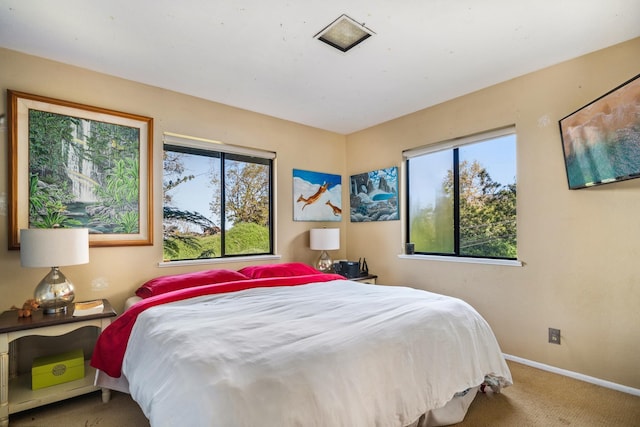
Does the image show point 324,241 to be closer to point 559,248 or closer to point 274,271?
point 274,271

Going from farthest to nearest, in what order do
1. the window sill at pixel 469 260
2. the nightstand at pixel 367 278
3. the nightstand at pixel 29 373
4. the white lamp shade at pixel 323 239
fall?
the white lamp shade at pixel 323 239 < the nightstand at pixel 367 278 < the window sill at pixel 469 260 < the nightstand at pixel 29 373

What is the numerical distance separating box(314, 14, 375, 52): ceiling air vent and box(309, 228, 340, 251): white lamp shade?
2058 millimetres

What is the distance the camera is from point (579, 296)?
246 centimetres

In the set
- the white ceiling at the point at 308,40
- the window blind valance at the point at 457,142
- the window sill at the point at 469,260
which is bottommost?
the window sill at the point at 469,260

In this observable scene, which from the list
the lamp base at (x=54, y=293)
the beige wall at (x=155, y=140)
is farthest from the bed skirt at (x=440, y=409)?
the beige wall at (x=155, y=140)

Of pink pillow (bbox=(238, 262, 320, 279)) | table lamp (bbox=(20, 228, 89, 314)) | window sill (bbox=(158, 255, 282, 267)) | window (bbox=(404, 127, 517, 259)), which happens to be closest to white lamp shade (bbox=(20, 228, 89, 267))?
table lamp (bbox=(20, 228, 89, 314))

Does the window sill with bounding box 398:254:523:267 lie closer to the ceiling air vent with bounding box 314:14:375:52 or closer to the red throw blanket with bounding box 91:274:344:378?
the ceiling air vent with bounding box 314:14:375:52

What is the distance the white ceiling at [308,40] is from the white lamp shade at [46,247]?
53.7 inches

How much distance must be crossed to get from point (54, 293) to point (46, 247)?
1.13ft

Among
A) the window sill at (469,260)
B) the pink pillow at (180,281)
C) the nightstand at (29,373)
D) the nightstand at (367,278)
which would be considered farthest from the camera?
the nightstand at (367,278)

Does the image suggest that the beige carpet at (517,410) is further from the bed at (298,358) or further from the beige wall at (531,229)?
the beige wall at (531,229)

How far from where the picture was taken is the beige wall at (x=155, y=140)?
2.31m

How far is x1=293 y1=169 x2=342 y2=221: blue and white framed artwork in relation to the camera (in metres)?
3.96

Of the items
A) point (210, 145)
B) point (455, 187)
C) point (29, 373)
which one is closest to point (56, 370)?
point (29, 373)
